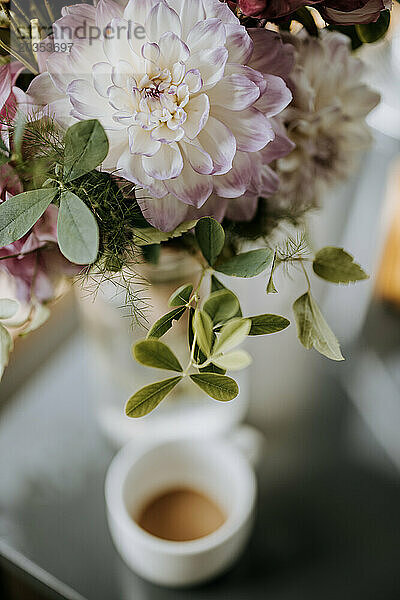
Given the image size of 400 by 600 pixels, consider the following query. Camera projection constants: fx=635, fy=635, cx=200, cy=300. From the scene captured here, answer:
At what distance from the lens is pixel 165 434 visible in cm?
52

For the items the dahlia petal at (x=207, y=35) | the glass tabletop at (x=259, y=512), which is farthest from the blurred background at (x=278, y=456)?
the dahlia petal at (x=207, y=35)

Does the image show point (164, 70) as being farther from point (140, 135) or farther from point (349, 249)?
point (349, 249)

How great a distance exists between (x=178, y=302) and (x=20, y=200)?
0.07 meters

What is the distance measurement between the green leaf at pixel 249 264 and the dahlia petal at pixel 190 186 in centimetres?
4

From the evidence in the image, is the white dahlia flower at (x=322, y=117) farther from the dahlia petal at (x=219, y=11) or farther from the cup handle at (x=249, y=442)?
the cup handle at (x=249, y=442)

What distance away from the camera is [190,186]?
0.78ft

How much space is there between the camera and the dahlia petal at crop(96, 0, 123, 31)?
22 centimetres

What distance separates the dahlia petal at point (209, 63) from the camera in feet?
0.71

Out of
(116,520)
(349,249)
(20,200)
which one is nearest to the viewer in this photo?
(20,200)

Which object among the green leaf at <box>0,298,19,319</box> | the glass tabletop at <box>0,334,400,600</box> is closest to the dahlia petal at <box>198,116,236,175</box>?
the green leaf at <box>0,298,19,319</box>

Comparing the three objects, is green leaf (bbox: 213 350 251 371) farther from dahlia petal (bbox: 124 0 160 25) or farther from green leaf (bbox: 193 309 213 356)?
dahlia petal (bbox: 124 0 160 25)

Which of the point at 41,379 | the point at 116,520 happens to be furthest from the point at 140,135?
the point at 41,379

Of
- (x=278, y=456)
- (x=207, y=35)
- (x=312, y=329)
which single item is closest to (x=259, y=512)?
(x=278, y=456)

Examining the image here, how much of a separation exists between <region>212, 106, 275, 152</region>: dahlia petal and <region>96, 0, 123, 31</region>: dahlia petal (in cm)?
5
